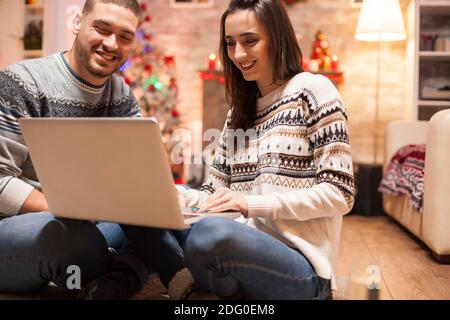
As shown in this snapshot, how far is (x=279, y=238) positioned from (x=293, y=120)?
0.97 feet

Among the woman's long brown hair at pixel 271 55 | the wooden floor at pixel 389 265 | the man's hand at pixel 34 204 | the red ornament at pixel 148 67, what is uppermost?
the red ornament at pixel 148 67

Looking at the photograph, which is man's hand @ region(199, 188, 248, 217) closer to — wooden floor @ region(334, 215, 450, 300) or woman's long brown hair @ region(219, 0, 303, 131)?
woman's long brown hair @ region(219, 0, 303, 131)

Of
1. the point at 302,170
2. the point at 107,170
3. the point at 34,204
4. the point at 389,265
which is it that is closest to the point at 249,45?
the point at 302,170

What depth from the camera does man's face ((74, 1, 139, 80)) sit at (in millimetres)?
1531

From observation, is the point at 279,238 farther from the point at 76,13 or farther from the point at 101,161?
the point at 76,13

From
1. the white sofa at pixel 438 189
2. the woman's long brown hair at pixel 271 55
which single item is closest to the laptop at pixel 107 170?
the woman's long brown hair at pixel 271 55

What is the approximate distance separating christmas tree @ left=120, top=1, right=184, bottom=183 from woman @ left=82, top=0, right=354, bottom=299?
10.4 ft

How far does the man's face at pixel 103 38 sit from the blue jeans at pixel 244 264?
2.16 feet

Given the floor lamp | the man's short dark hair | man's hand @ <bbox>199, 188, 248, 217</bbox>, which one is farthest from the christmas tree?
man's hand @ <bbox>199, 188, 248, 217</bbox>

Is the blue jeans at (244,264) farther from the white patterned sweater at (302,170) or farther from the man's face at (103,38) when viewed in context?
the man's face at (103,38)

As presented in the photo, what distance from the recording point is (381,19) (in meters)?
4.01

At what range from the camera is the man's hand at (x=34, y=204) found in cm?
136

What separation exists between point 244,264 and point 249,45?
1.91ft

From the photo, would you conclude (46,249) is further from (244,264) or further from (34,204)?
(244,264)
